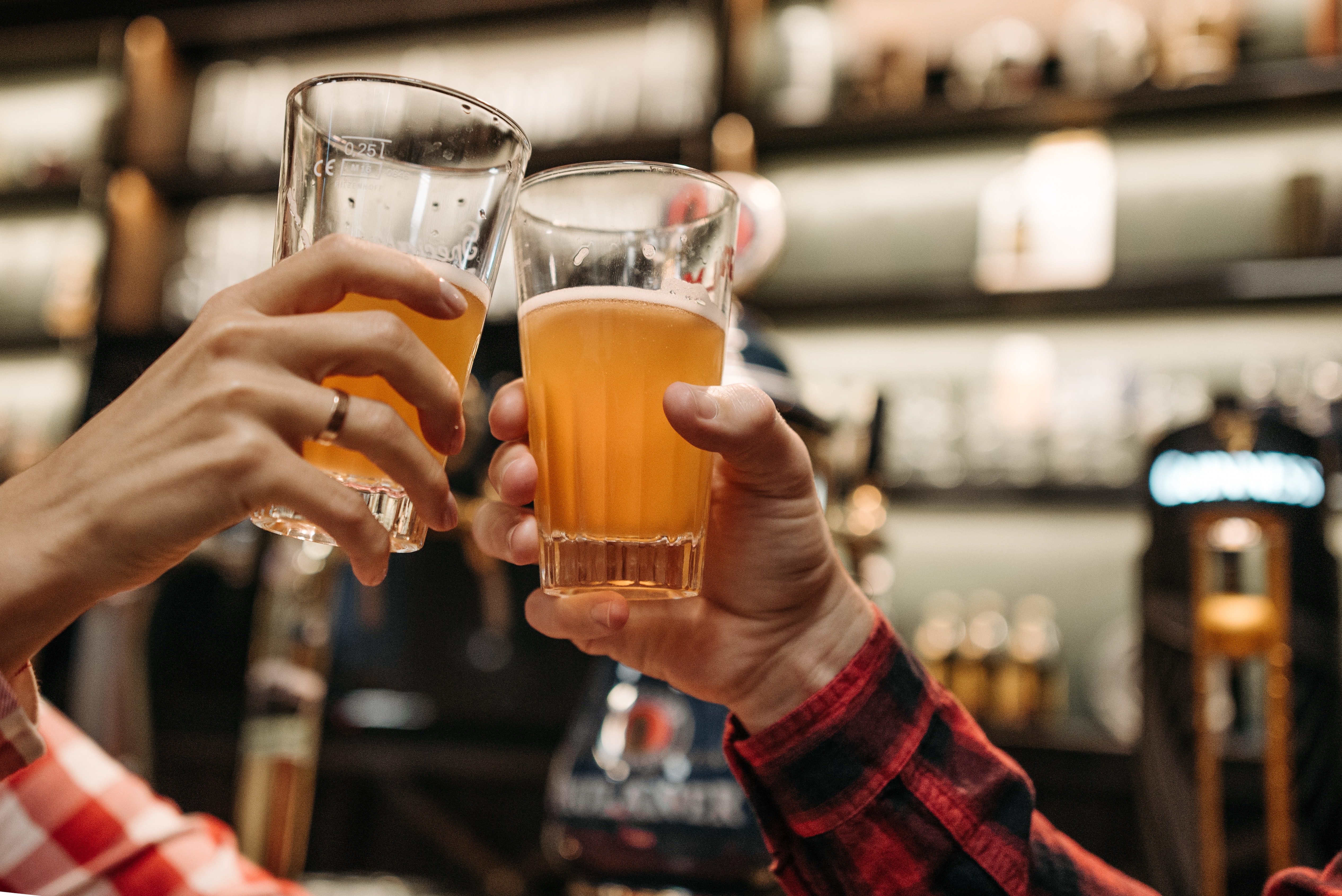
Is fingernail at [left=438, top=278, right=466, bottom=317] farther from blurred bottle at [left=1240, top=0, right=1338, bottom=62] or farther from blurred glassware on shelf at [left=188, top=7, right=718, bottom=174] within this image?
blurred bottle at [left=1240, top=0, right=1338, bottom=62]

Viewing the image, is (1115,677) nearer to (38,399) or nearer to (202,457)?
(202,457)

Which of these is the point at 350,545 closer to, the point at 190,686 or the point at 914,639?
the point at 914,639

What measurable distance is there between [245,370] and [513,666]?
2.48m

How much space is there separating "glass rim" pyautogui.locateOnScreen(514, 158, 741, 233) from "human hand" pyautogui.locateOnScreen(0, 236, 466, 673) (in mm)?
218

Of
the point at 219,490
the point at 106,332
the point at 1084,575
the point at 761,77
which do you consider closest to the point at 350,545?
the point at 219,490

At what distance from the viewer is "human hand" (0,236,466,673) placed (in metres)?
0.49

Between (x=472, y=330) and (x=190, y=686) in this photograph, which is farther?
(x=190, y=686)

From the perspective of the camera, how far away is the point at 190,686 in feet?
10.3

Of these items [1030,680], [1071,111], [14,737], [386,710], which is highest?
[1071,111]

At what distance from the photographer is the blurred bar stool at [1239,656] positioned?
984mm

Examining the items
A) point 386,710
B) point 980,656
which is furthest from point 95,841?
point 980,656

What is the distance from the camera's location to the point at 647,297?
2.24ft

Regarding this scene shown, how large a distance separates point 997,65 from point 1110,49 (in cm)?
29

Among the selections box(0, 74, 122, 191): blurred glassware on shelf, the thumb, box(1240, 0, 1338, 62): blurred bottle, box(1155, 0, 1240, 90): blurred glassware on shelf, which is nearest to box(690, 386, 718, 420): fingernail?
the thumb
